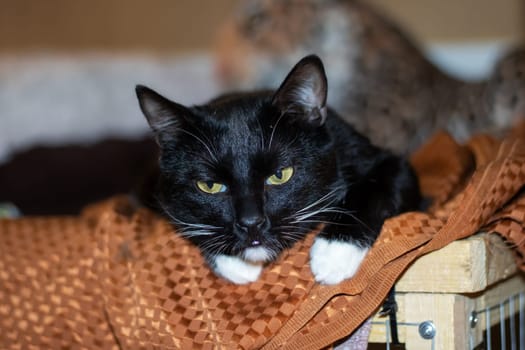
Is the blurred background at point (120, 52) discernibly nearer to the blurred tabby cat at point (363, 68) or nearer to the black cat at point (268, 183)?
the blurred tabby cat at point (363, 68)

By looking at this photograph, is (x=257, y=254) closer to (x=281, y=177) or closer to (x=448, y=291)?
(x=281, y=177)

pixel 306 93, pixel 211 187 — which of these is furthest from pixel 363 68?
pixel 211 187

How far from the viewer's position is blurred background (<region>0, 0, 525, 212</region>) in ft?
9.14

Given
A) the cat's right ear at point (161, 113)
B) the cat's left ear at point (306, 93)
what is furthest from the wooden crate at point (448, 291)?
the cat's right ear at point (161, 113)

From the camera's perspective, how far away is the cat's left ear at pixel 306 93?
3.79 feet

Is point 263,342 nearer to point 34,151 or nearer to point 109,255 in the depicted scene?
point 109,255

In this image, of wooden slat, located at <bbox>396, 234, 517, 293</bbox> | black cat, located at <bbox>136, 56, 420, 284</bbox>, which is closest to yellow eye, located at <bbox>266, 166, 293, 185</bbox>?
black cat, located at <bbox>136, 56, 420, 284</bbox>

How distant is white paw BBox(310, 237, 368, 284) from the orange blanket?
0.05 ft

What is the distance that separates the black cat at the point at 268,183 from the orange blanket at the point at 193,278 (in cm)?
4

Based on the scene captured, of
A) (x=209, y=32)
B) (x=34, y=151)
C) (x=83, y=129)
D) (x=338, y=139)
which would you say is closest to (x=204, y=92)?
(x=209, y=32)

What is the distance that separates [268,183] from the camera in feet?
3.81

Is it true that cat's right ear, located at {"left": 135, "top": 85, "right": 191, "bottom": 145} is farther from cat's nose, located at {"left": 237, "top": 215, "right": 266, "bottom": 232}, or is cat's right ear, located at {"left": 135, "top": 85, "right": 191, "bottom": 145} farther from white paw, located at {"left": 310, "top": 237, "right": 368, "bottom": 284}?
white paw, located at {"left": 310, "top": 237, "right": 368, "bottom": 284}

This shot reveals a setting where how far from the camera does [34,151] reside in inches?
94.3

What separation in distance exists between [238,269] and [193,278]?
0.09 meters
